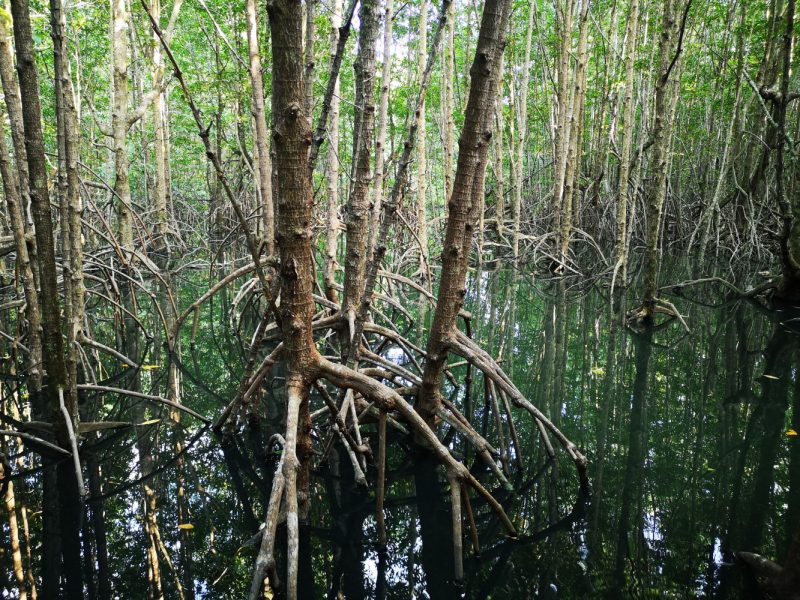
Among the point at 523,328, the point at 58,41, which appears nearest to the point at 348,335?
the point at 58,41

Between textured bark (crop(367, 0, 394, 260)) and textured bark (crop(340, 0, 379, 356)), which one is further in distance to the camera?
textured bark (crop(367, 0, 394, 260))

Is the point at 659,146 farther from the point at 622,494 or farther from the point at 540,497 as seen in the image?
the point at 540,497

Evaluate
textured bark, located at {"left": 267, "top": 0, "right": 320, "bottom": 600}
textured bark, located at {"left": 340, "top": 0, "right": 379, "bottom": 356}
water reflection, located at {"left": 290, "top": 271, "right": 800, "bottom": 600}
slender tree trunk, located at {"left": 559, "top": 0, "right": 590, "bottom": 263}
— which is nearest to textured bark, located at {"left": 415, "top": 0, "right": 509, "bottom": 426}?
textured bark, located at {"left": 340, "top": 0, "right": 379, "bottom": 356}

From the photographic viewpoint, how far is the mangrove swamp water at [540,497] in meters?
2.18

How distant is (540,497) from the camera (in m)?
2.80

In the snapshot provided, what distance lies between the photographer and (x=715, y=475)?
301 centimetres

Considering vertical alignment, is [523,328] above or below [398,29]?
below

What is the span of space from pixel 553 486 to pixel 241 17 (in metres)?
9.28

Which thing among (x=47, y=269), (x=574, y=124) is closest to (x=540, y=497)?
(x=47, y=269)

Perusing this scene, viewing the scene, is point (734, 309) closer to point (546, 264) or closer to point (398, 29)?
point (546, 264)

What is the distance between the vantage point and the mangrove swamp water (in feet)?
7.14

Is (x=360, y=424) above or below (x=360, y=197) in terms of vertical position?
below

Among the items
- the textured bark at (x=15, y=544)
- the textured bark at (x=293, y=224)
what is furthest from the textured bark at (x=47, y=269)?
the textured bark at (x=293, y=224)

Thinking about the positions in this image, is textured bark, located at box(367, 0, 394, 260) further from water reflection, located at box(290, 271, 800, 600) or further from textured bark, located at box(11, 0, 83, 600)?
textured bark, located at box(11, 0, 83, 600)
